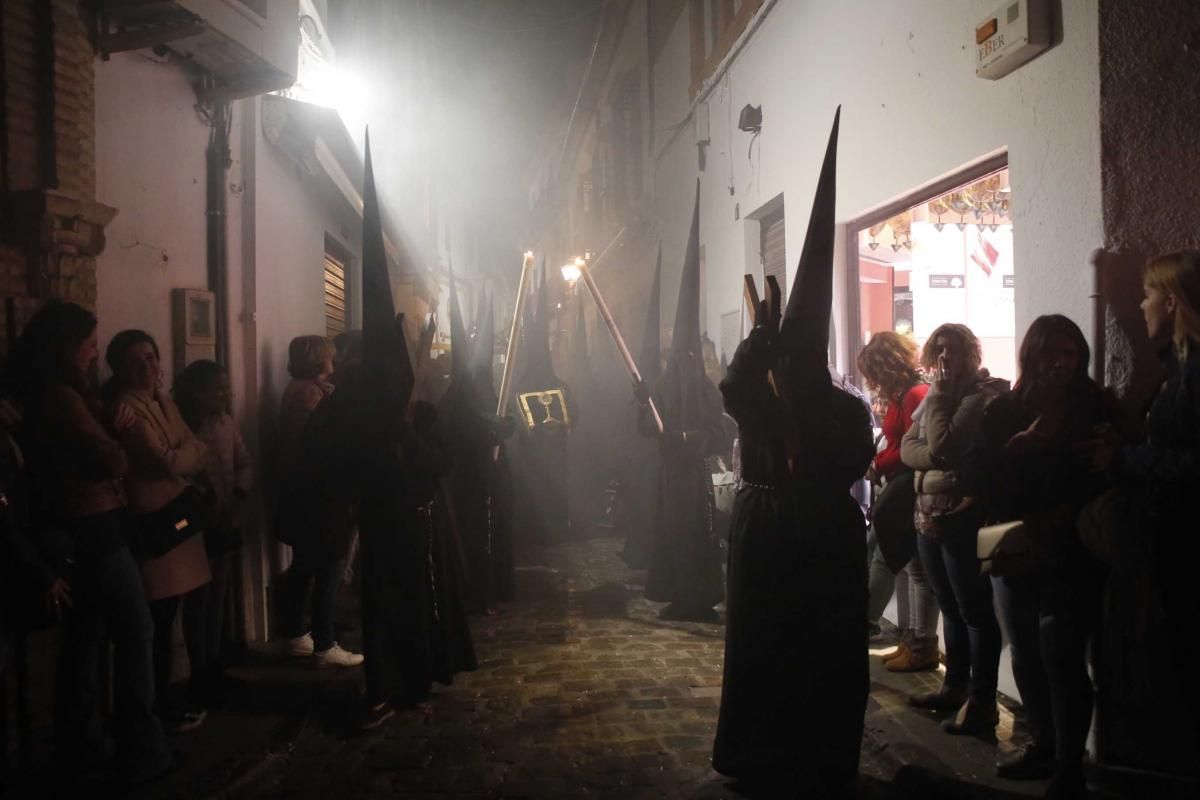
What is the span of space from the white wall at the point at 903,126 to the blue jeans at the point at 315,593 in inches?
173

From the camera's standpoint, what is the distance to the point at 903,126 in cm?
532

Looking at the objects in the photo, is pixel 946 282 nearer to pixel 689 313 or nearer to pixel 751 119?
pixel 689 313

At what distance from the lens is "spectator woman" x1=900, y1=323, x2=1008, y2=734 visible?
12.9 feet

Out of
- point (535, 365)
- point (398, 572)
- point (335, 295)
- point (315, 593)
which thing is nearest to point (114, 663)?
point (398, 572)

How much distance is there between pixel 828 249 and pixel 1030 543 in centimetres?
147

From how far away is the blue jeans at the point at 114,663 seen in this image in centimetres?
353

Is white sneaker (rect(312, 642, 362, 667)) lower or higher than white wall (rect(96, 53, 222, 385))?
lower

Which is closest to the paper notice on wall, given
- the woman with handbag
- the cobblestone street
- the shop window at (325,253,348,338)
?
the cobblestone street

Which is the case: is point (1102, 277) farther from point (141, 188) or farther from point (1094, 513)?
point (141, 188)

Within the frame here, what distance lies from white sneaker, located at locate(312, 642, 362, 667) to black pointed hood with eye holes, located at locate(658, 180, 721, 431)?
3014 millimetres

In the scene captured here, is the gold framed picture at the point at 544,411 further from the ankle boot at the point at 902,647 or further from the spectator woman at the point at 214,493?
the ankle boot at the point at 902,647

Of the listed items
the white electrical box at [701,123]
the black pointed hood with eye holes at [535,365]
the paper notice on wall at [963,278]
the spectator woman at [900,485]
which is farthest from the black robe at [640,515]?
the white electrical box at [701,123]

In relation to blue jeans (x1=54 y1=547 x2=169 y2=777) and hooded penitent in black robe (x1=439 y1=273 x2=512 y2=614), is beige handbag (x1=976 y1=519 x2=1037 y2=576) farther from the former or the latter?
hooded penitent in black robe (x1=439 y1=273 x2=512 y2=614)

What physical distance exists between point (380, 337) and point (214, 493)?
138cm
